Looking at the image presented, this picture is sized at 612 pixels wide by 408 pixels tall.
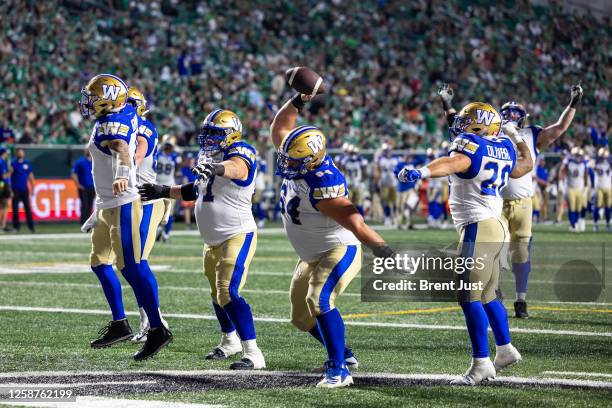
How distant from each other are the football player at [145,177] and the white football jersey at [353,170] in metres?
17.7

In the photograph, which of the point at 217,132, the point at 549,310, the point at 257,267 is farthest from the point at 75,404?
the point at 257,267

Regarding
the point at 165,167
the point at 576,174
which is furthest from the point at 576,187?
the point at 165,167

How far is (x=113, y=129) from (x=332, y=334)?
93.4 inches

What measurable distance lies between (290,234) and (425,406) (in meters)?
1.48

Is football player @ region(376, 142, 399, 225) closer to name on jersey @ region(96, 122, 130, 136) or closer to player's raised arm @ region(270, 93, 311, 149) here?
player's raised arm @ region(270, 93, 311, 149)

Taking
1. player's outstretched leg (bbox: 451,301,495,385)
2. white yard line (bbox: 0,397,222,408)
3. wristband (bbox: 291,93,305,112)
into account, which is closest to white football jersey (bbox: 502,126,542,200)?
wristband (bbox: 291,93,305,112)

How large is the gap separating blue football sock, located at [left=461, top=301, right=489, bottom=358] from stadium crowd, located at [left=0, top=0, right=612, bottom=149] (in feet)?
61.1

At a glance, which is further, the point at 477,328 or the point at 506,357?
the point at 506,357

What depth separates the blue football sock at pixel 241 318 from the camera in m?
7.16

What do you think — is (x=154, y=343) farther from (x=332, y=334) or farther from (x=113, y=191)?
(x=332, y=334)

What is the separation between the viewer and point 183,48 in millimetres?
30594

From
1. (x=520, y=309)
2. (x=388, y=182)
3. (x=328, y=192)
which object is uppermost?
(x=328, y=192)

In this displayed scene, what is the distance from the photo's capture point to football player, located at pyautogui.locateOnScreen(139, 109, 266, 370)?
282 inches

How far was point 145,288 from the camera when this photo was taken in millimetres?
7820
